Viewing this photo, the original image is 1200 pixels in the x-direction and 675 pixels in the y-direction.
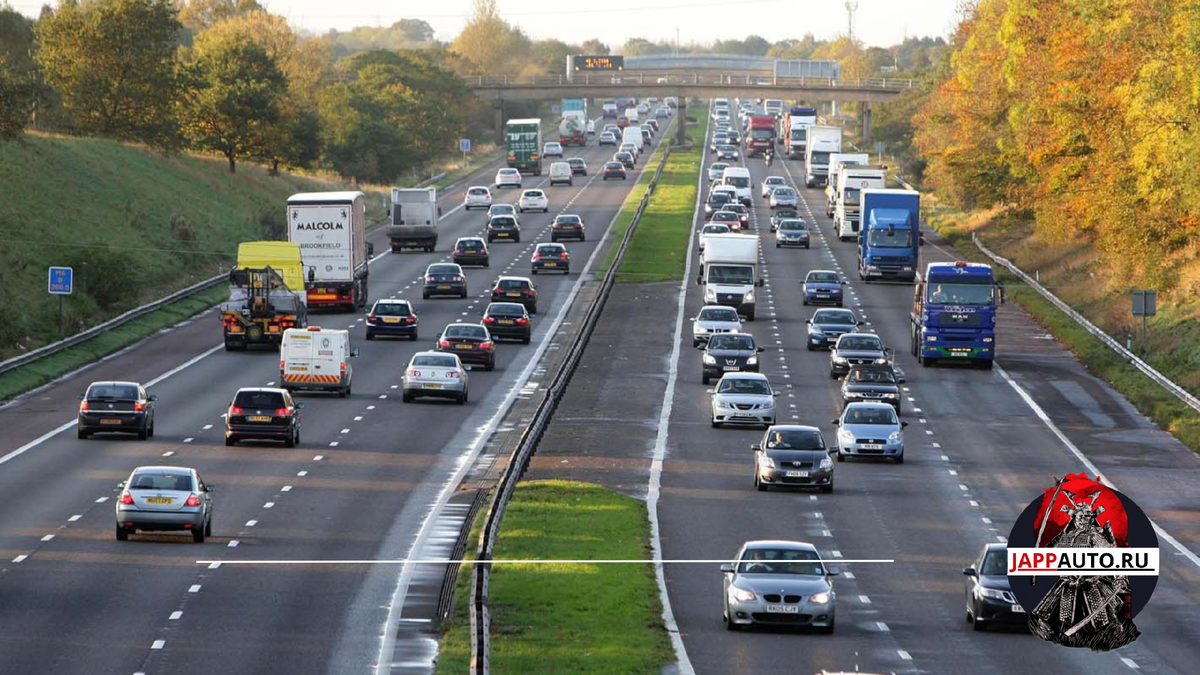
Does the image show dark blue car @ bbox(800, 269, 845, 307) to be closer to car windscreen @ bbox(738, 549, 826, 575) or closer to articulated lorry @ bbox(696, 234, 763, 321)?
articulated lorry @ bbox(696, 234, 763, 321)

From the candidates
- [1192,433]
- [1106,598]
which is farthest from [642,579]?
[1192,433]

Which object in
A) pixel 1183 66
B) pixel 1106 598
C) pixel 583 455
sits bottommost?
pixel 583 455

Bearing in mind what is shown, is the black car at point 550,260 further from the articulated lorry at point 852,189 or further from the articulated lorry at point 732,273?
the articulated lorry at point 852,189

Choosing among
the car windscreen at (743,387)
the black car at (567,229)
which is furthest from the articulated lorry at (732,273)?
the black car at (567,229)

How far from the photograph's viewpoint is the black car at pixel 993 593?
2938 centimetres

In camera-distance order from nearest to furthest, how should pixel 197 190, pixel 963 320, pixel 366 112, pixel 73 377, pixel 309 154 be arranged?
pixel 73 377, pixel 963 320, pixel 197 190, pixel 309 154, pixel 366 112

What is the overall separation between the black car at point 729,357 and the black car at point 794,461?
16.8m

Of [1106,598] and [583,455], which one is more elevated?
[1106,598]

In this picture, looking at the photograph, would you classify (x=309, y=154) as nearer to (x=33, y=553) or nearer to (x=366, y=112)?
(x=366, y=112)

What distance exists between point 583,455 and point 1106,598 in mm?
35935

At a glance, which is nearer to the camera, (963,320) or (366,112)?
(963,320)

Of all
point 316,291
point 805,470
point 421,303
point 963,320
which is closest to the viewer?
point 805,470

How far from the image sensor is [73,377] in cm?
5941

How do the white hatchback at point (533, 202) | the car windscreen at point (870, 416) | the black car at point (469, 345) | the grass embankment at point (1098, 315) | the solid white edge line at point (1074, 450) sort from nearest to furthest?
the solid white edge line at point (1074, 450)
the car windscreen at point (870, 416)
the grass embankment at point (1098, 315)
the black car at point (469, 345)
the white hatchback at point (533, 202)
